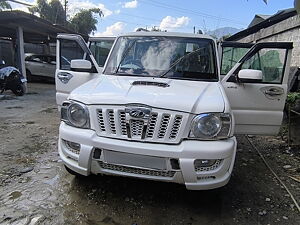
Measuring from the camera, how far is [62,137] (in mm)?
2883

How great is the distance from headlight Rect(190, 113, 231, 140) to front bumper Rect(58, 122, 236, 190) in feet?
0.21

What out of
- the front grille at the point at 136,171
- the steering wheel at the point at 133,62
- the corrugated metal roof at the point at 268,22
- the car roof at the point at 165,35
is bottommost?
the front grille at the point at 136,171

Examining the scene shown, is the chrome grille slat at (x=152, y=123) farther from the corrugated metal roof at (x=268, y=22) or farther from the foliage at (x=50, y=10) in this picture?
the foliage at (x=50, y=10)

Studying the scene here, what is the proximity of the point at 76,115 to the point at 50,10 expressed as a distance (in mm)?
32821

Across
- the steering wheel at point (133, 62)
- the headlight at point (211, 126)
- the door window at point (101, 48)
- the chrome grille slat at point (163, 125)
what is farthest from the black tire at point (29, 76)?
the headlight at point (211, 126)

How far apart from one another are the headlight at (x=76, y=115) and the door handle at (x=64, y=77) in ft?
4.30

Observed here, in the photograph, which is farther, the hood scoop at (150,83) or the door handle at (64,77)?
the door handle at (64,77)

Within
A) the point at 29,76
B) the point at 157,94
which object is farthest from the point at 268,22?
the point at 29,76

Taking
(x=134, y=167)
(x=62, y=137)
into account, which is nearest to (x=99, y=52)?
(x=62, y=137)

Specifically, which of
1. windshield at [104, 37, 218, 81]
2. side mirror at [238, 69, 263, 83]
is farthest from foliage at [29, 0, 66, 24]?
side mirror at [238, 69, 263, 83]

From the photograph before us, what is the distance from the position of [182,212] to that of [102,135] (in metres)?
1.10

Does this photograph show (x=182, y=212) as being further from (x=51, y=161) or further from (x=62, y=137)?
(x=51, y=161)

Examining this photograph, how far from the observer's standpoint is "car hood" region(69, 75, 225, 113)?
2.65 m

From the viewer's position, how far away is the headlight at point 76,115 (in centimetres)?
279
